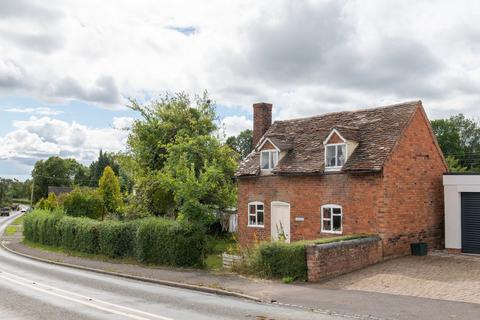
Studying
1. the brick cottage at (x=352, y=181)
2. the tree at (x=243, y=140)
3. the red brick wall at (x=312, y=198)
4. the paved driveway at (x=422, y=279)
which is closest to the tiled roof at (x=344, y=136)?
the brick cottage at (x=352, y=181)

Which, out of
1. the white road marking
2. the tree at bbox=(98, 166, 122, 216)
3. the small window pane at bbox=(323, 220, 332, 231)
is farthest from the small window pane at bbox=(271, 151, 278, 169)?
the tree at bbox=(98, 166, 122, 216)

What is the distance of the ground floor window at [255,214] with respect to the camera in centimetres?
2845

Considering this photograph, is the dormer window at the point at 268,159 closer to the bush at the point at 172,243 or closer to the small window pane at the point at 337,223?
the small window pane at the point at 337,223

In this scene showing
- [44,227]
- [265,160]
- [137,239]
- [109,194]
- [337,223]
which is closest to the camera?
[337,223]

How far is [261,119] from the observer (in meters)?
33.1

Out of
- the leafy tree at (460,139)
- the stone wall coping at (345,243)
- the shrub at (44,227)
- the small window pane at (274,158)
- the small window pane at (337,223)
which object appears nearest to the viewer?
the stone wall coping at (345,243)

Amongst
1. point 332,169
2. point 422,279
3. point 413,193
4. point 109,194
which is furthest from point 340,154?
point 109,194

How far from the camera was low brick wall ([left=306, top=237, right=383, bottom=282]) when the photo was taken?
1772 centimetres

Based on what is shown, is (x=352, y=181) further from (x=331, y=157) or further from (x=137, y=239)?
(x=137, y=239)

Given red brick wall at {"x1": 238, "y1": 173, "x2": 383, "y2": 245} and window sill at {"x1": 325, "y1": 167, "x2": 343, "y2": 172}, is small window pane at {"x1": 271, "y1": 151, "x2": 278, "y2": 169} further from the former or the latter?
window sill at {"x1": 325, "y1": 167, "x2": 343, "y2": 172}

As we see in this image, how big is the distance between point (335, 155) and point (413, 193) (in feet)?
13.9

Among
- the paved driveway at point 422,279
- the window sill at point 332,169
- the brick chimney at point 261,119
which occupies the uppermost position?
the brick chimney at point 261,119

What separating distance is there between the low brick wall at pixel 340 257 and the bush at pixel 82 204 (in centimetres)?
2758

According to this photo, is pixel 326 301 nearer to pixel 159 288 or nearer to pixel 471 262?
pixel 159 288
